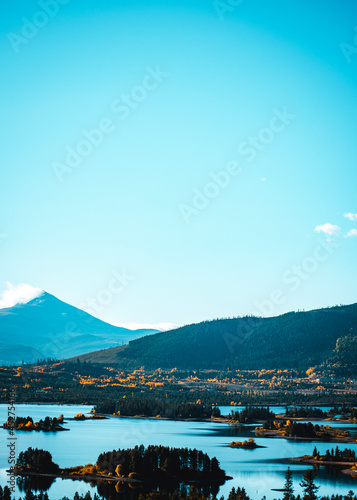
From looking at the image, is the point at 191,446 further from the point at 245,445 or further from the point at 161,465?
the point at 161,465

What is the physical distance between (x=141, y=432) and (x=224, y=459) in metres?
48.1

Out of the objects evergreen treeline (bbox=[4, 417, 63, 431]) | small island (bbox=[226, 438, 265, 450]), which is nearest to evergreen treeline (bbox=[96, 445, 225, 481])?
small island (bbox=[226, 438, 265, 450])

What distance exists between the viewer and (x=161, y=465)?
4112 inches

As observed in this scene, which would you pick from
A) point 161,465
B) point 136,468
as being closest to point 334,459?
point 161,465

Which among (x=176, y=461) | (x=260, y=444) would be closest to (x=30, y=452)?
(x=176, y=461)

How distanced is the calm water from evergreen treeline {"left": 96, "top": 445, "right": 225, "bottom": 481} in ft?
14.5

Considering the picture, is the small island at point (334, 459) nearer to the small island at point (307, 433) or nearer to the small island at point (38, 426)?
the small island at point (307, 433)

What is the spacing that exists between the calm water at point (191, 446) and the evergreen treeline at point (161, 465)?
174 inches

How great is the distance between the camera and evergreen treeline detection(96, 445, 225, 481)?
10188 cm

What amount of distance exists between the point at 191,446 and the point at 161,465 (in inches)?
1246

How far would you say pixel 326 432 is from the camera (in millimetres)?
165250

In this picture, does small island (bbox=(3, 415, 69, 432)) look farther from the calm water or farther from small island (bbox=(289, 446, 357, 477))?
small island (bbox=(289, 446, 357, 477))

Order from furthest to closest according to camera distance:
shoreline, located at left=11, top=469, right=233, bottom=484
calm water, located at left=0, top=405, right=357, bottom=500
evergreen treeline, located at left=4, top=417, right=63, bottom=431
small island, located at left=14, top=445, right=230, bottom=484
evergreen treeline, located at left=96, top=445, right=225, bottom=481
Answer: evergreen treeline, located at left=4, top=417, right=63, bottom=431 < evergreen treeline, located at left=96, top=445, right=225, bottom=481 < small island, located at left=14, top=445, right=230, bottom=484 < shoreline, located at left=11, top=469, right=233, bottom=484 < calm water, located at left=0, top=405, right=357, bottom=500

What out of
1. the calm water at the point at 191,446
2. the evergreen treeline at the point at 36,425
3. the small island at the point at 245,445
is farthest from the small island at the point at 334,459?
the evergreen treeline at the point at 36,425
